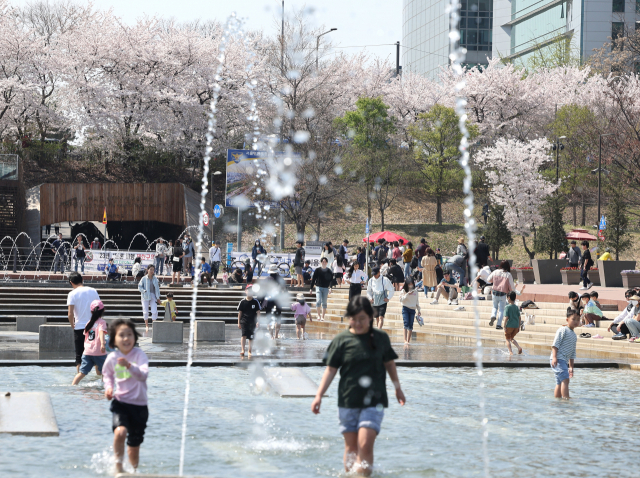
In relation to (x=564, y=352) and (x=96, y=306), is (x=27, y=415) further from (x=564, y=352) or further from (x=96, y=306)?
(x=564, y=352)

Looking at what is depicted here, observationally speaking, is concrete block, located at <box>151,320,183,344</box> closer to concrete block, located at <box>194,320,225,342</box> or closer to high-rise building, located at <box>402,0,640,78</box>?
concrete block, located at <box>194,320,225,342</box>

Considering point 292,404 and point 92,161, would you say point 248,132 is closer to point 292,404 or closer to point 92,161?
point 92,161

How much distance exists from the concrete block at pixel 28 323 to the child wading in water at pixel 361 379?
15.1 m

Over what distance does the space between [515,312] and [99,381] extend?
27.1ft

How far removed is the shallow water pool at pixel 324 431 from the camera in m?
6.67

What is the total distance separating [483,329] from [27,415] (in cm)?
1413

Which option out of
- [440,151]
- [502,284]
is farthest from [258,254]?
[440,151]

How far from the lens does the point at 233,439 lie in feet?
A: 25.4

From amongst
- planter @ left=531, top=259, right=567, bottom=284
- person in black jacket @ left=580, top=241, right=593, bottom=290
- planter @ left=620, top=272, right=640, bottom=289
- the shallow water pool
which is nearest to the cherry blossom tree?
planter @ left=531, top=259, right=567, bottom=284

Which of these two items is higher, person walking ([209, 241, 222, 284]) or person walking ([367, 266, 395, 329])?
person walking ([209, 241, 222, 284])

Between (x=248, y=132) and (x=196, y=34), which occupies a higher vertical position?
(x=196, y=34)

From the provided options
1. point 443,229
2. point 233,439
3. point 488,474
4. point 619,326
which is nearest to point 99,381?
point 233,439

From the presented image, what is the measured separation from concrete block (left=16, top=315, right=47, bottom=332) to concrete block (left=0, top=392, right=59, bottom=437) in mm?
10224

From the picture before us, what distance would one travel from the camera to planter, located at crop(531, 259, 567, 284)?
98.5ft
